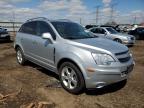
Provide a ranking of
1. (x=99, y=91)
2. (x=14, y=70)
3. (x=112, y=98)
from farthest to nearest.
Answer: (x=14, y=70)
(x=99, y=91)
(x=112, y=98)

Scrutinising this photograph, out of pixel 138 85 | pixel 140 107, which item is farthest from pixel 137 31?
pixel 140 107

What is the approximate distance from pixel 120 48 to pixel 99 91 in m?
1.18

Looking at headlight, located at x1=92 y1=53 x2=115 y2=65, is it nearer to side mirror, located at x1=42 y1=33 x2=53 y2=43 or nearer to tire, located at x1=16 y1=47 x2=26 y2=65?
side mirror, located at x1=42 y1=33 x2=53 y2=43

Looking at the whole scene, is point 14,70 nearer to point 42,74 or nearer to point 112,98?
point 42,74

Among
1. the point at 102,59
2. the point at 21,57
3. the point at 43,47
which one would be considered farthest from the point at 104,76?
the point at 21,57

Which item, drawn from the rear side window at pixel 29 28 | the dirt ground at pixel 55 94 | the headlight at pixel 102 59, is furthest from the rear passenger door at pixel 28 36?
the headlight at pixel 102 59

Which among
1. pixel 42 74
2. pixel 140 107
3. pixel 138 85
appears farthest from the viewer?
pixel 42 74

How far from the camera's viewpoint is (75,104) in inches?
185

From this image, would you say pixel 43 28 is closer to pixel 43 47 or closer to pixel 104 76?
pixel 43 47

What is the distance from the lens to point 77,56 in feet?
16.0

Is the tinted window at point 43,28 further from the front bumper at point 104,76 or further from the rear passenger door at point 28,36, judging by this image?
the front bumper at point 104,76

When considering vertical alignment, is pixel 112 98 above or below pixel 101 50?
below

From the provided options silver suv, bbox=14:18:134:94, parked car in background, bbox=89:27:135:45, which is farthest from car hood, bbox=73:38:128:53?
parked car in background, bbox=89:27:135:45

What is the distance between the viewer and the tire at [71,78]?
4895 millimetres
